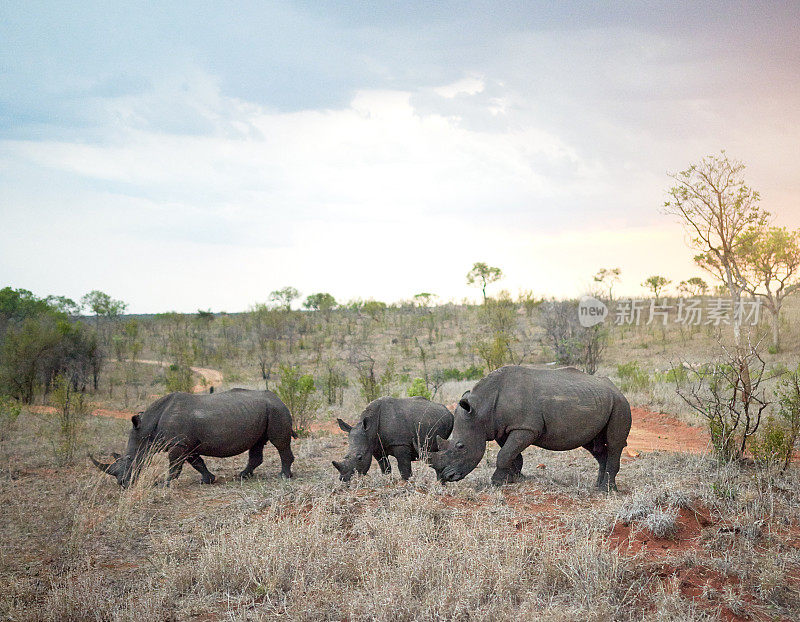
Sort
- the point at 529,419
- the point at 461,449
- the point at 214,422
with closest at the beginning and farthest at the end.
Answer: the point at 529,419
the point at 461,449
the point at 214,422

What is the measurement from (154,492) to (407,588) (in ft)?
17.7

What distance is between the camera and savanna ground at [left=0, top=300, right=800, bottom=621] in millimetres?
4477

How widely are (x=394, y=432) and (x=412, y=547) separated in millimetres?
3660

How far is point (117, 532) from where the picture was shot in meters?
6.75

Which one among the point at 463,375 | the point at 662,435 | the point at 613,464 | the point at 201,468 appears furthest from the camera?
the point at 463,375

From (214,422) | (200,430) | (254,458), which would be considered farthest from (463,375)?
(200,430)

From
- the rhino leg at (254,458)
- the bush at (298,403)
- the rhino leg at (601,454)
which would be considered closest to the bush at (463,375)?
the bush at (298,403)

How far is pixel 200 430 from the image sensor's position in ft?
30.3

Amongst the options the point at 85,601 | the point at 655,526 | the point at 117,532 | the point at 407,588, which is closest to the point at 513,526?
the point at 655,526

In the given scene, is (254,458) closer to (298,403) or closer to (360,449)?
(360,449)

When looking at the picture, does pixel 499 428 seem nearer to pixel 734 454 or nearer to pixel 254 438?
pixel 734 454

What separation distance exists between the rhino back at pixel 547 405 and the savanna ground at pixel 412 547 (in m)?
0.77

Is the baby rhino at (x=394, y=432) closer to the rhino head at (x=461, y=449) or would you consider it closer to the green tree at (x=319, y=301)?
the rhino head at (x=461, y=449)

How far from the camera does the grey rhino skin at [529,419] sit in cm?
775
